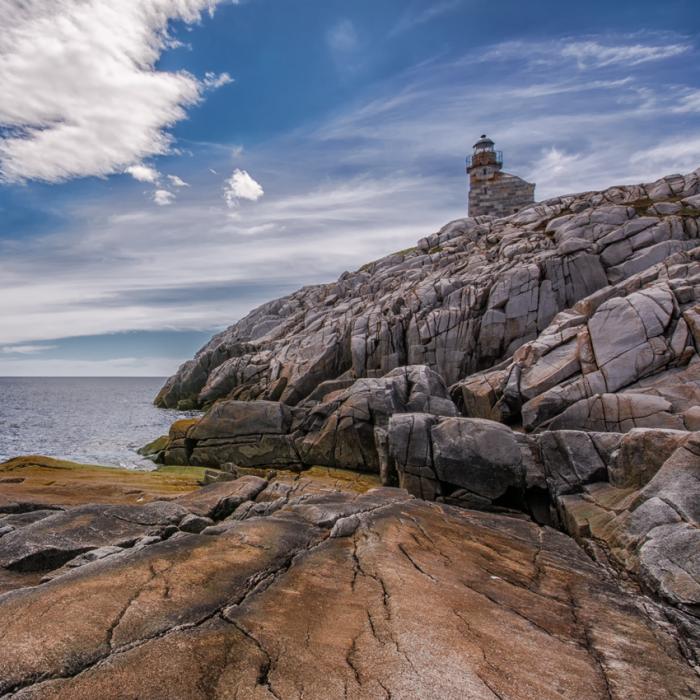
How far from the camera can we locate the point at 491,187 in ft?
291

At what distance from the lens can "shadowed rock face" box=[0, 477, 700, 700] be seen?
5.36 m

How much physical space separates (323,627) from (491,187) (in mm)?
95503

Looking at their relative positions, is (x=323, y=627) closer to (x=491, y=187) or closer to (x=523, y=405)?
(x=523, y=405)

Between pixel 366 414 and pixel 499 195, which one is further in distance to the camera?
pixel 499 195

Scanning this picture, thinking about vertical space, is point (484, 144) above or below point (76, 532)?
above

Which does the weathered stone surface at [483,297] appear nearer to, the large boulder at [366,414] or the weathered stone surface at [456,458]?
the large boulder at [366,414]

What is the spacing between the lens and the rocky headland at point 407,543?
18.9 ft

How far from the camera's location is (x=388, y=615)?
709cm

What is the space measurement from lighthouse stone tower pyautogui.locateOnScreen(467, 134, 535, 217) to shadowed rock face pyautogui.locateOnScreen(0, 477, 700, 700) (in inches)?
3399

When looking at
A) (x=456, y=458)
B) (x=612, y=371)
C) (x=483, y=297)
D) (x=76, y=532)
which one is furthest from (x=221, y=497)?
(x=483, y=297)

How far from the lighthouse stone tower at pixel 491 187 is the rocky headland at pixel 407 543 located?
58134 millimetres

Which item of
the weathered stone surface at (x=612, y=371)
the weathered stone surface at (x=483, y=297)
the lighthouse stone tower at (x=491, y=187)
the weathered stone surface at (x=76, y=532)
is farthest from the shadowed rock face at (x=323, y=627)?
the lighthouse stone tower at (x=491, y=187)

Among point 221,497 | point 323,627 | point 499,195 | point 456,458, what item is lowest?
point 221,497

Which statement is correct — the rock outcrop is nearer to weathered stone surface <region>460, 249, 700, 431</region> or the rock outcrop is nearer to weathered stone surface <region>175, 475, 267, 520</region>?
weathered stone surface <region>460, 249, 700, 431</region>
